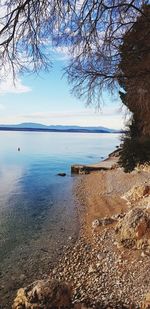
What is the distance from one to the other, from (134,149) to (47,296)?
2109 centimetres

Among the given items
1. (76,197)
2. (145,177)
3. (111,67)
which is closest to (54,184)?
(76,197)

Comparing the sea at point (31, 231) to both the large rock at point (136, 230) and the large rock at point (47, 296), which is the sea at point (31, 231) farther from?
the large rock at point (136, 230)

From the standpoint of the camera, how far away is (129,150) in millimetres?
27719

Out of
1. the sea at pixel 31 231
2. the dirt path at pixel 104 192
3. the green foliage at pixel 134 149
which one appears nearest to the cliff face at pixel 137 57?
the sea at pixel 31 231

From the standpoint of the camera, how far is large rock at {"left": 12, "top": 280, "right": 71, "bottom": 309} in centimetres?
697

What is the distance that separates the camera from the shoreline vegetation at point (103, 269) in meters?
7.25

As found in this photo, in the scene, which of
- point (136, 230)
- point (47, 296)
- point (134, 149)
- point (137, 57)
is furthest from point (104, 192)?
point (137, 57)

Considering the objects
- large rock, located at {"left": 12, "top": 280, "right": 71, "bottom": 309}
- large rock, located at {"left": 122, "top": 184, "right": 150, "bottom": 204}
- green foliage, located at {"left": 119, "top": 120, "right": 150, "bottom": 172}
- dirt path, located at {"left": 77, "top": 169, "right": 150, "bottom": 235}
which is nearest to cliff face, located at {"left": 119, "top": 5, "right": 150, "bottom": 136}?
large rock, located at {"left": 12, "top": 280, "right": 71, "bottom": 309}

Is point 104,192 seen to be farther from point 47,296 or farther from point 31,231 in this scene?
point 47,296

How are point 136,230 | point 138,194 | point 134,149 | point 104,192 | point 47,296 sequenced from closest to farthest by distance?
point 47,296 → point 136,230 → point 138,194 → point 104,192 → point 134,149

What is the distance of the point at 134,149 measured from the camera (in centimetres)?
2712

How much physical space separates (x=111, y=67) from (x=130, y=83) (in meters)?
0.53

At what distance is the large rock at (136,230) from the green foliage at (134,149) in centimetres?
1443

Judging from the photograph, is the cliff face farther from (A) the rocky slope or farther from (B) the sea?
(B) the sea
